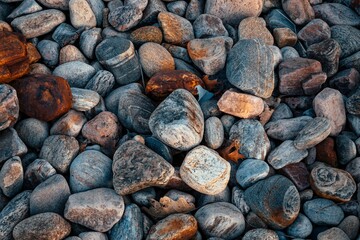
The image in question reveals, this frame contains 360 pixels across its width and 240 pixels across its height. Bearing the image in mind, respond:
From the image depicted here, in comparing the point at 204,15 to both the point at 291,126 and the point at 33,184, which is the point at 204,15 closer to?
the point at 291,126

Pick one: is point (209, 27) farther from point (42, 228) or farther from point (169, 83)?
point (42, 228)

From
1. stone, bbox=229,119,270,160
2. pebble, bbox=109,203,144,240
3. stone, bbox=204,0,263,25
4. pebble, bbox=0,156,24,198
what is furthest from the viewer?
stone, bbox=204,0,263,25

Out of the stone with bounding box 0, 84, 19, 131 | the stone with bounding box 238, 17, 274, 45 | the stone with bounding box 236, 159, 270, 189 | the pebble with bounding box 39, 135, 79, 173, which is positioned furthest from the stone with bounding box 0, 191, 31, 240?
the stone with bounding box 238, 17, 274, 45

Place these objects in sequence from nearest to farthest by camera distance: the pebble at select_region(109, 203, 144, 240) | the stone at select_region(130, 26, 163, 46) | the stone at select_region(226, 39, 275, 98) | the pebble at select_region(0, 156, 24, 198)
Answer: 1. the pebble at select_region(109, 203, 144, 240)
2. the pebble at select_region(0, 156, 24, 198)
3. the stone at select_region(226, 39, 275, 98)
4. the stone at select_region(130, 26, 163, 46)

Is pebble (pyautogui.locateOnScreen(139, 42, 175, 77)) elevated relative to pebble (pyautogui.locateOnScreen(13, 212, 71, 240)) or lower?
elevated

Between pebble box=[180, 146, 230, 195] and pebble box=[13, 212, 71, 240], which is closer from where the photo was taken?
pebble box=[13, 212, 71, 240]

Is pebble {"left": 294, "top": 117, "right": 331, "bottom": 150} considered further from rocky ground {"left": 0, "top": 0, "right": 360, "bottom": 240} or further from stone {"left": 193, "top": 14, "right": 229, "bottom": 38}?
stone {"left": 193, "top": 14, "right": 229, "bottom": 38}

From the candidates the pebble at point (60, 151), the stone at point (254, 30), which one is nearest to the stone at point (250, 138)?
the stone at point (254, 30)
